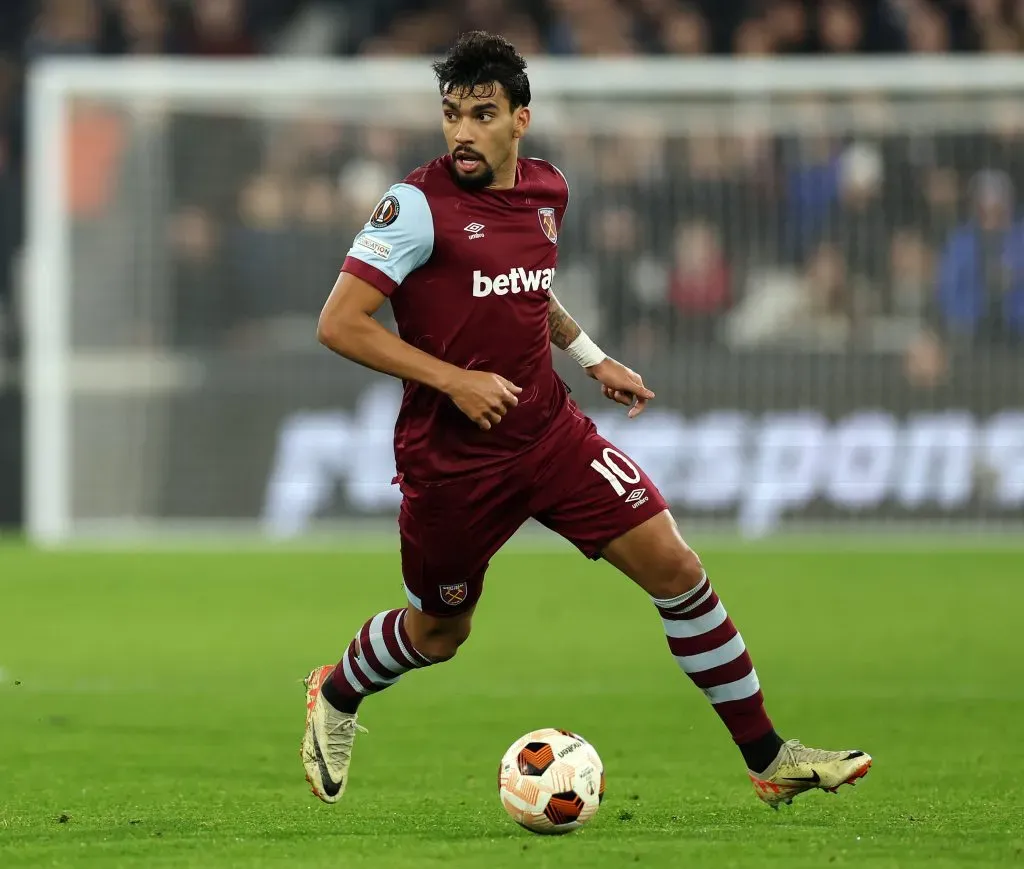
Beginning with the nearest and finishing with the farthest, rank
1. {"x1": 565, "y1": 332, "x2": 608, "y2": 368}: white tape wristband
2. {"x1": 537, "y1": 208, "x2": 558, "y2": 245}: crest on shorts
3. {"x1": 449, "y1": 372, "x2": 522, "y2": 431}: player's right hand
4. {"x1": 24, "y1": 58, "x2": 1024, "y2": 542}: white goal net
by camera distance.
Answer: {"x1": 449, "y1": 372, "x2": 522, "y2": 431}: player's right hand
{"x1": 537, "y1": 208, "x2": 558, "y2": 245}: crest on shorts
{"x1": 565, "y1": 332, "x2": 608, "y2": 368}: white tape wristband
{"x1": 24, "y1": 58, "x2": 1024, "y2": 542}: white goal net

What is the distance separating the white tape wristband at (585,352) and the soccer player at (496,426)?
0.40 m

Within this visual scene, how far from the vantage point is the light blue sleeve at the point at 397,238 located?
5855 millimetres

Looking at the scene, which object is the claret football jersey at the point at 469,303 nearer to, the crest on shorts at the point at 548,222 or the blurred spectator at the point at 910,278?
the crest on shorts at the point at 548,222

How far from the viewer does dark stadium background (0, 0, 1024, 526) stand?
15242 mm

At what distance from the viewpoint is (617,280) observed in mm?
15344

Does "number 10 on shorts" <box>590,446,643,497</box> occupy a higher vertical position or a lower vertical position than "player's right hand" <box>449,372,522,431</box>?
lower

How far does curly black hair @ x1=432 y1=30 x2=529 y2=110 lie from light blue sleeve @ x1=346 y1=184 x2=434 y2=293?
35 cm

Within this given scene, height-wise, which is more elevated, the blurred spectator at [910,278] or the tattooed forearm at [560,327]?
the tattooed forearm at [560,327]

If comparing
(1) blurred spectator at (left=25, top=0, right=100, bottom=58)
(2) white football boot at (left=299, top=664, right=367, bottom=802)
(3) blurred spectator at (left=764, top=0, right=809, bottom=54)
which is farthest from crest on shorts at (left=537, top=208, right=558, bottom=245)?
(1) blurred spectator at (left=25, top=0, right=100, bottom=58)

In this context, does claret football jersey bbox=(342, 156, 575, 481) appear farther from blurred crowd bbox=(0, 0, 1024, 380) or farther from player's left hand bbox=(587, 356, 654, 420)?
blurred crowd bbox=(0, 0, 1024, 380)

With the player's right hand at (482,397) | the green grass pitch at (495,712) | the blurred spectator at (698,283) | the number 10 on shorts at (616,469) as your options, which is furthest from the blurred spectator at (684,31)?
the player's right hand at (482,397)

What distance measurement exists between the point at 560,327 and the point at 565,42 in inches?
450

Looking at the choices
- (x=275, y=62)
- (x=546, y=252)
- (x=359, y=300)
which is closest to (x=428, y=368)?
(x=359, y=300)

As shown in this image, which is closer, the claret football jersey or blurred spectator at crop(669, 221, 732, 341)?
the claret football jersey
